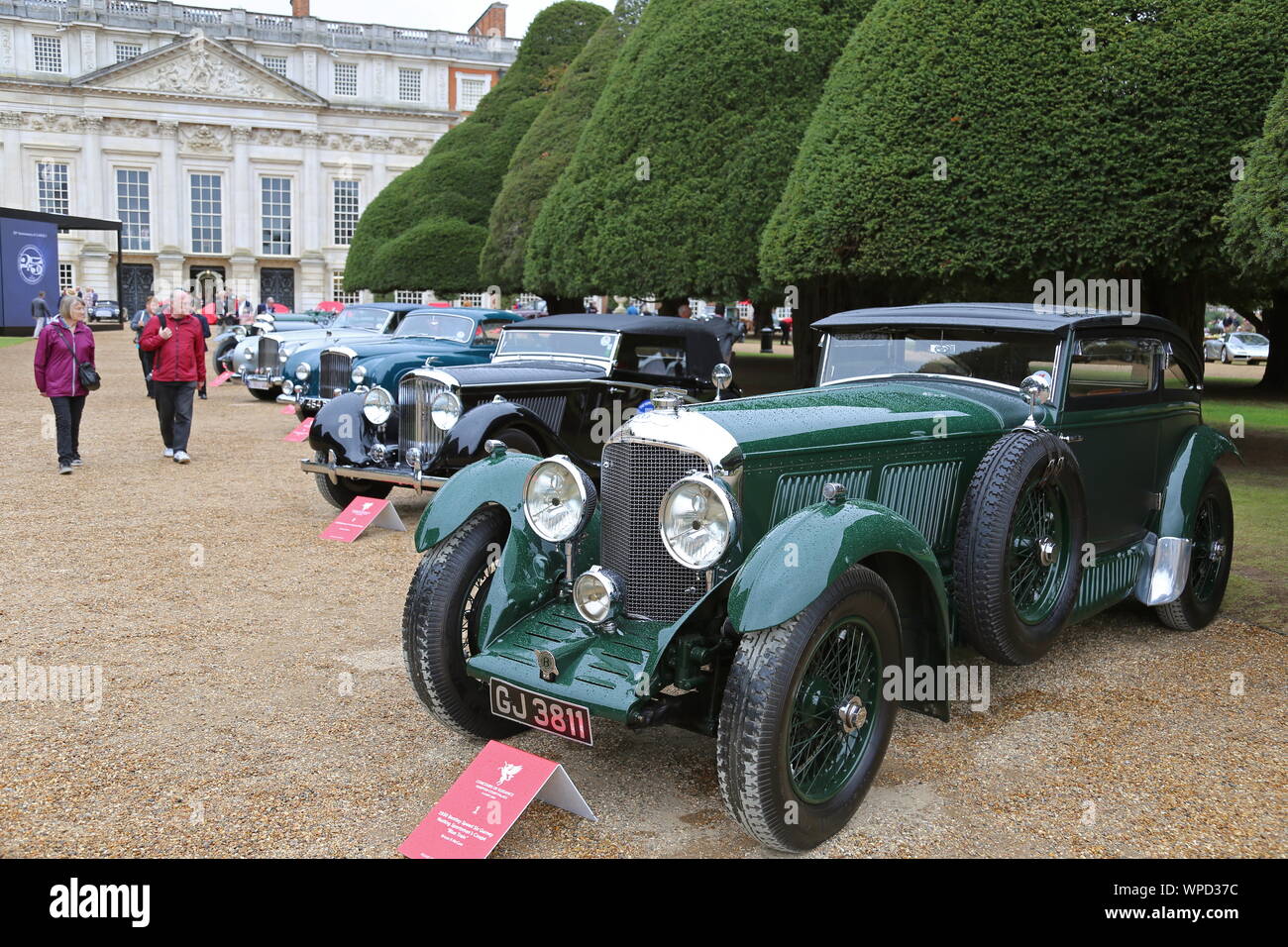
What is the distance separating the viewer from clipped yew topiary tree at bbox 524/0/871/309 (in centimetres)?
1619

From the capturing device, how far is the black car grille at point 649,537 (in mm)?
3982

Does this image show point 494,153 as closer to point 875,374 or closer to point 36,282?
point 36,282

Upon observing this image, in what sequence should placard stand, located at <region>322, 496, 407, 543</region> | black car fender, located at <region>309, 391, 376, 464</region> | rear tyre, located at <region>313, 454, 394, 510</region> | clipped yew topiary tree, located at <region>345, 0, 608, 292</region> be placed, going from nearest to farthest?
placard stand, located at <region>322, 496, 407, 543</region>
black car fender, located at <region>309, 391, 376, 464</region>
rear tyre, located at <region>313, 454, 394, 510</region>
clipped yew topiary tree, located at <region>345, 0, 608, 292</region>

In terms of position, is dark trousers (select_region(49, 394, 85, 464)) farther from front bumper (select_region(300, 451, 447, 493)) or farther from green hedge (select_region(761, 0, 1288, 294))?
green hedge (select_region(761, 0, 1288, 294))

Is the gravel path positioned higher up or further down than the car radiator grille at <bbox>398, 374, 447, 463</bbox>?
further down

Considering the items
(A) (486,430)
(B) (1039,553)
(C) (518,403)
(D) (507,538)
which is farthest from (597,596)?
(C) (518,403)

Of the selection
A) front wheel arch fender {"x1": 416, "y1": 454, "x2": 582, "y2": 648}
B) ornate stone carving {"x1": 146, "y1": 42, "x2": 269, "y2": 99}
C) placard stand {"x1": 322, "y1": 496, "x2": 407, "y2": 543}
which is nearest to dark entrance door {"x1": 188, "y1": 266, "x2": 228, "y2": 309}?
ornate stone carving {"x1": 146, "y1": 42, "x2": 269, "y2": 99}

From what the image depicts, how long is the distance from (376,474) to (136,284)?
200ft

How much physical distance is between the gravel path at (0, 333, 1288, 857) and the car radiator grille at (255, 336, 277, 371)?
465 inches

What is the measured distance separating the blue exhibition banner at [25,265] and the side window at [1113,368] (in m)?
34.2

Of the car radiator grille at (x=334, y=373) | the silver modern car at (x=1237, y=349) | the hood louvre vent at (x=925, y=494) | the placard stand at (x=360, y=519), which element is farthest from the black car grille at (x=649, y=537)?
the silver modern car at (x=1237, y=349)

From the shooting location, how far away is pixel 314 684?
5.19 meters
